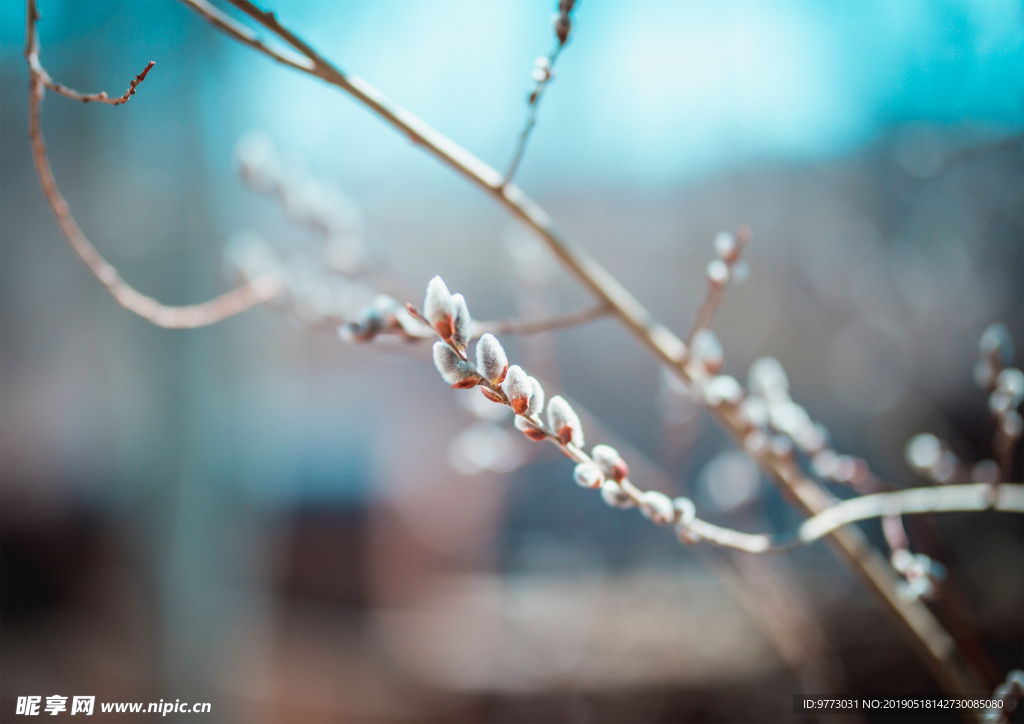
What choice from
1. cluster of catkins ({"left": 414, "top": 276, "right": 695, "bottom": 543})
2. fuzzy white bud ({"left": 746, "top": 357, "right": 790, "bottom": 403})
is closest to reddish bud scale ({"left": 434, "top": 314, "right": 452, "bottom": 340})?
cluster of catkins ({"left": 414, "top": 276, "right": 695, "bottom": 543})

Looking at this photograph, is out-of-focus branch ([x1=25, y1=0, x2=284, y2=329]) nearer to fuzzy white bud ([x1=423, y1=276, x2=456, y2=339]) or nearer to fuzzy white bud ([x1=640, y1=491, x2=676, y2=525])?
fuzzy white bud ([x1=423, y1=276, x2=456, y2=339])

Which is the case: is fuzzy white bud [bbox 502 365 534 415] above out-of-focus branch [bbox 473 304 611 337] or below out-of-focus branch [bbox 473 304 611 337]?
below

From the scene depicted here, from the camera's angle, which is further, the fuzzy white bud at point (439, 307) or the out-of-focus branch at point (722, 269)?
the out-of-focus branch at point (722, 269)

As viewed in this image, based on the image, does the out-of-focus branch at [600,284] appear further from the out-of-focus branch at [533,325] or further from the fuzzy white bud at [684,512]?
the fuzzy white bud at [684,512]

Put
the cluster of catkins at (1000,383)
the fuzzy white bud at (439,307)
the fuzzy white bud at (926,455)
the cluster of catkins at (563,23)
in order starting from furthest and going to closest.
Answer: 1. the fuzzy white bud at (926,455)
2. the cluster of catkins at (1000,383)
3. the cluster of catkins at (563,23)
4. the fuzzy white bud at (439,307)

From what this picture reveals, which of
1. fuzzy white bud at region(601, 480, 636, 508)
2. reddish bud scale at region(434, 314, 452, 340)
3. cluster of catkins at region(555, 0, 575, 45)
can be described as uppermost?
cluster of catkins at region(555, 0, 575, 45)

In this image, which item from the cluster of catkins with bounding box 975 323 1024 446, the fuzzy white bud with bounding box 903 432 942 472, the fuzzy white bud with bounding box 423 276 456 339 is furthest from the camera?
the fuzzy white bud with bounding box 903 432 942 472

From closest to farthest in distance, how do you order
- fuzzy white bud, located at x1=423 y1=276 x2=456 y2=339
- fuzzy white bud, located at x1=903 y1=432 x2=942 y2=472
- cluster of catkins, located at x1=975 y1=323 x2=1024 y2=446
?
fuzzy white bud, located at x1=423 y1=276 x2=456 y2=339, cluster of catkins, located at x1=975 y1=323 x2=1024 y2=446, fuzzy white bud, located at x1=903 y1=432 x2=942 y2=472

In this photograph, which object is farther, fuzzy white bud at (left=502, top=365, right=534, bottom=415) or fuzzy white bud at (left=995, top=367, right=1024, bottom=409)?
fuzzy white bud at (left=995, top=367, right=1024, bottom=409)

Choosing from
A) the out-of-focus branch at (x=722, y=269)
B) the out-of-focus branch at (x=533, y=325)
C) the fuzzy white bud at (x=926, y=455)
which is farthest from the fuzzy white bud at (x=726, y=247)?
the fuzzy white bud at (x=926, y=455)
